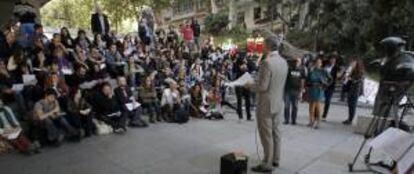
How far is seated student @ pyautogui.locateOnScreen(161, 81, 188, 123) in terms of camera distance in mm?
9023

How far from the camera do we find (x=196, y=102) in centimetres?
988

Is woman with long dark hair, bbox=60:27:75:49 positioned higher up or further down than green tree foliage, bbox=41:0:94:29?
further down

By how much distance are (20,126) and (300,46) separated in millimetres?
18037

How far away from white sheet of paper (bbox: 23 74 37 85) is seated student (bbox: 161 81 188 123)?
2798mm

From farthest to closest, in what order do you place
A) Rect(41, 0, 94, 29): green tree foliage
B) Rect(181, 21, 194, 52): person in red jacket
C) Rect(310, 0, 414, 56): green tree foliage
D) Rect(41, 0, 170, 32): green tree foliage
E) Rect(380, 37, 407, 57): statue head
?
1. Rect(41, 0, 94, 29): green tree foliage
2. Rect(41, 0, 170, 32): green tree foliage
3. Rect(310, 0, 414, 56): green tree foliage
4. Rect(181, 21, 194, 52): person in red jacket
5. Rect(380, 37, 407, 57): statue head

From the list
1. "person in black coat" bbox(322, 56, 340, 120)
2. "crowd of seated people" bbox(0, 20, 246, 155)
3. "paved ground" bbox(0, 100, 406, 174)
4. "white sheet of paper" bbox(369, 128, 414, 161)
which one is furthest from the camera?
"person in black coat" bbox(322, 56, 340, 120)

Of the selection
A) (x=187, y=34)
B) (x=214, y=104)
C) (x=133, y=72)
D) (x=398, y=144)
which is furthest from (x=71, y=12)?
(x=398, y=144)

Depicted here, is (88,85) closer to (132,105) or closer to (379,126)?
(132,105)

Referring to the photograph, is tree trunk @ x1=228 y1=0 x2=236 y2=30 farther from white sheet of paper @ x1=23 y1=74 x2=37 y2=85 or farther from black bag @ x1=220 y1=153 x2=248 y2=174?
black bag @ x1=220 y1=153 x2=248 y2=174

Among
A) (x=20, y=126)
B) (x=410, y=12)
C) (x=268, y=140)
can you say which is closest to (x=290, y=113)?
(x=268, y=140)

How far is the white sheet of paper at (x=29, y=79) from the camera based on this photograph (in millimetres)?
7602

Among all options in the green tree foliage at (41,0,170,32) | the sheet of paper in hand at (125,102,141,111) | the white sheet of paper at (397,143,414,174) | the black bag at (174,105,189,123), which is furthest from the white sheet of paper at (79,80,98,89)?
the green tree foliage at (41,0,170,32)

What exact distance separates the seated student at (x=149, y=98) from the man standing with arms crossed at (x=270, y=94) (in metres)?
3.96

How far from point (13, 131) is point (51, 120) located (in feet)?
2.08
